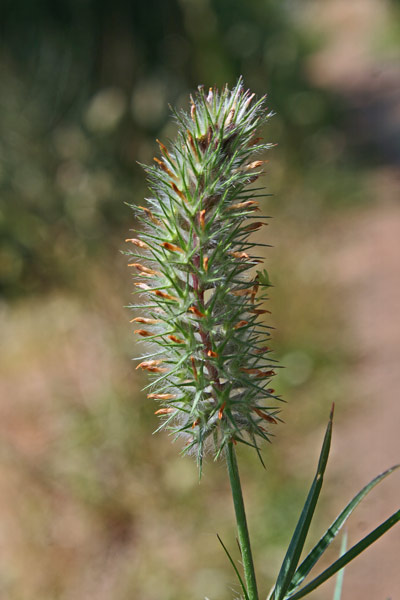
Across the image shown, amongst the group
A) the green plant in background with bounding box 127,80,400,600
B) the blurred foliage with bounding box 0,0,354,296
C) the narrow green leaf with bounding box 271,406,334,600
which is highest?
the blurred foliage with bounding box 0,0,354,296

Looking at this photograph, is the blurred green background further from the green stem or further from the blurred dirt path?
the green stem

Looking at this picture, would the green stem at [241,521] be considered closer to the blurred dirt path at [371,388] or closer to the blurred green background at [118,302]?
the blurred green background at [118,302]

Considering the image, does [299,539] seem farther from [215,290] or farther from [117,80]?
[117,80]

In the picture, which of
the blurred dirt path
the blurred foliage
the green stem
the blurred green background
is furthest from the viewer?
the blurred foliage

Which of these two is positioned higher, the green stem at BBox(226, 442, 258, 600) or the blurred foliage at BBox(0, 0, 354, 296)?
the blurred foliage at BBox(0, 0, 354, 296)

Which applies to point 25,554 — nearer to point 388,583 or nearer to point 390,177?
point 388,583

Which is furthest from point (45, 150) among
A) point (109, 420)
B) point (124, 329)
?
point (109, 420)

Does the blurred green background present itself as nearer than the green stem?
No

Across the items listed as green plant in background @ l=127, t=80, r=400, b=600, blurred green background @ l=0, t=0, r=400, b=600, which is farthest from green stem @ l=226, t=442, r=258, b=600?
blurred green background @ l=0, t=0, r=400, b=600
